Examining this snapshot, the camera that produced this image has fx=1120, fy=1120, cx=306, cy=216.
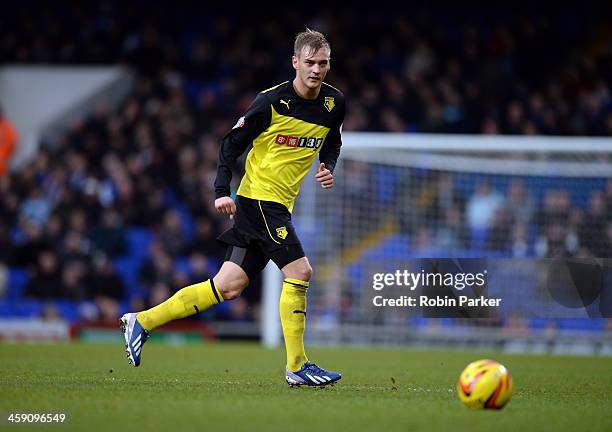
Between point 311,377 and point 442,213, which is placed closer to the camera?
point 311,377

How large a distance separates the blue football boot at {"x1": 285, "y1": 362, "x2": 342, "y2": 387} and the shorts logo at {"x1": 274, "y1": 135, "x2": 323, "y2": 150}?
1322mm

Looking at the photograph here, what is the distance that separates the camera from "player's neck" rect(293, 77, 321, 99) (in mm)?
6738

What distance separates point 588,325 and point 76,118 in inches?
438

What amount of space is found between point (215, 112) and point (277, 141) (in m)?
11.5

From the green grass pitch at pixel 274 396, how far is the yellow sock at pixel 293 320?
20 centimetres

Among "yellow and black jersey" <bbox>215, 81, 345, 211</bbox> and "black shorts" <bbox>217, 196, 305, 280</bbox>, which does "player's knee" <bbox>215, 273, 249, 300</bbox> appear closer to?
"black shorts" <bbox>217, 196, 305, 280</bbox>

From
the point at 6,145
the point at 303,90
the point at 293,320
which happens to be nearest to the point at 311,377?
the point at 293,320

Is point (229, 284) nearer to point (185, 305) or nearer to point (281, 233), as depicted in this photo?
point (185, 305)

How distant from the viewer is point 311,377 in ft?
A: 21.5

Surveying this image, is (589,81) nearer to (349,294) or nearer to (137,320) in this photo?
(349,294)

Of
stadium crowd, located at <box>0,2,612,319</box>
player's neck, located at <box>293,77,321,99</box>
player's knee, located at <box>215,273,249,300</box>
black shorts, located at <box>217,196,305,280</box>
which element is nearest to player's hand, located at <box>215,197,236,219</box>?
black shorts, located at <box>217,196,305,280</box>

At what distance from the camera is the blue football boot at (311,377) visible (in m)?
6.54

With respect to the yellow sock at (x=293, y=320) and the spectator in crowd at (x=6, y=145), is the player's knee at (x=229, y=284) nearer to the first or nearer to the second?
the yellow sock at (x=293, y=320)

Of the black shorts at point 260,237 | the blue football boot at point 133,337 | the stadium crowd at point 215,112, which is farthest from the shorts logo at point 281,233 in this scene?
the stadium crowd at point 215,112
